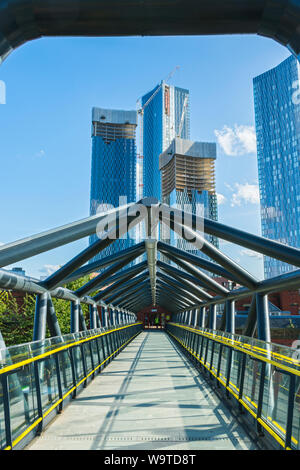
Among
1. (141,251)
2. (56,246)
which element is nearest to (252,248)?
(56,246)

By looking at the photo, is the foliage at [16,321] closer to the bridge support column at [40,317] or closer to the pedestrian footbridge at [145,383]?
the pedestrian footbridge at [145,383]

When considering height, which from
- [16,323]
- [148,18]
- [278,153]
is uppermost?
[278,153]

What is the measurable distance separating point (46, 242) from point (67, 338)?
80.2 inches

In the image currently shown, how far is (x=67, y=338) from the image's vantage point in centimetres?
760

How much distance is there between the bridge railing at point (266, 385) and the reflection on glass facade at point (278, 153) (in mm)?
111693

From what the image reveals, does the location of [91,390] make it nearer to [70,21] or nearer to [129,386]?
[129,386]

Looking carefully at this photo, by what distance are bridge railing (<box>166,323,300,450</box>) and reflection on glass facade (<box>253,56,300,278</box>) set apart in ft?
366

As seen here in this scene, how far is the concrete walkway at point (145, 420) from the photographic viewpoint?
4773mm

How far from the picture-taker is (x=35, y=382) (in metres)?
5.18

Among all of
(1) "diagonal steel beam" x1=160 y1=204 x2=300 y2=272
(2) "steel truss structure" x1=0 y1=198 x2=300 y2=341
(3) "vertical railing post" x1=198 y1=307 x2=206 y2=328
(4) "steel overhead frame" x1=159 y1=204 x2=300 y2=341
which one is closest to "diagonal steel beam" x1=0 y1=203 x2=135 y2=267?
(2) "steel truss structure" x1=0 y1=198 x2=300 y2=341

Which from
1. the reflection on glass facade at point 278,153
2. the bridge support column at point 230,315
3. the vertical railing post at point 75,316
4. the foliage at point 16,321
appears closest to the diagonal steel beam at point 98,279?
the vertical railing post at point 75,316

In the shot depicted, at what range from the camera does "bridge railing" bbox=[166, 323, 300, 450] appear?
3.92 metres

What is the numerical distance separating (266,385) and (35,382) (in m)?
A: 3.04

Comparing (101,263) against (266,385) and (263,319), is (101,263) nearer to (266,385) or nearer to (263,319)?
Answer: (263,319)
